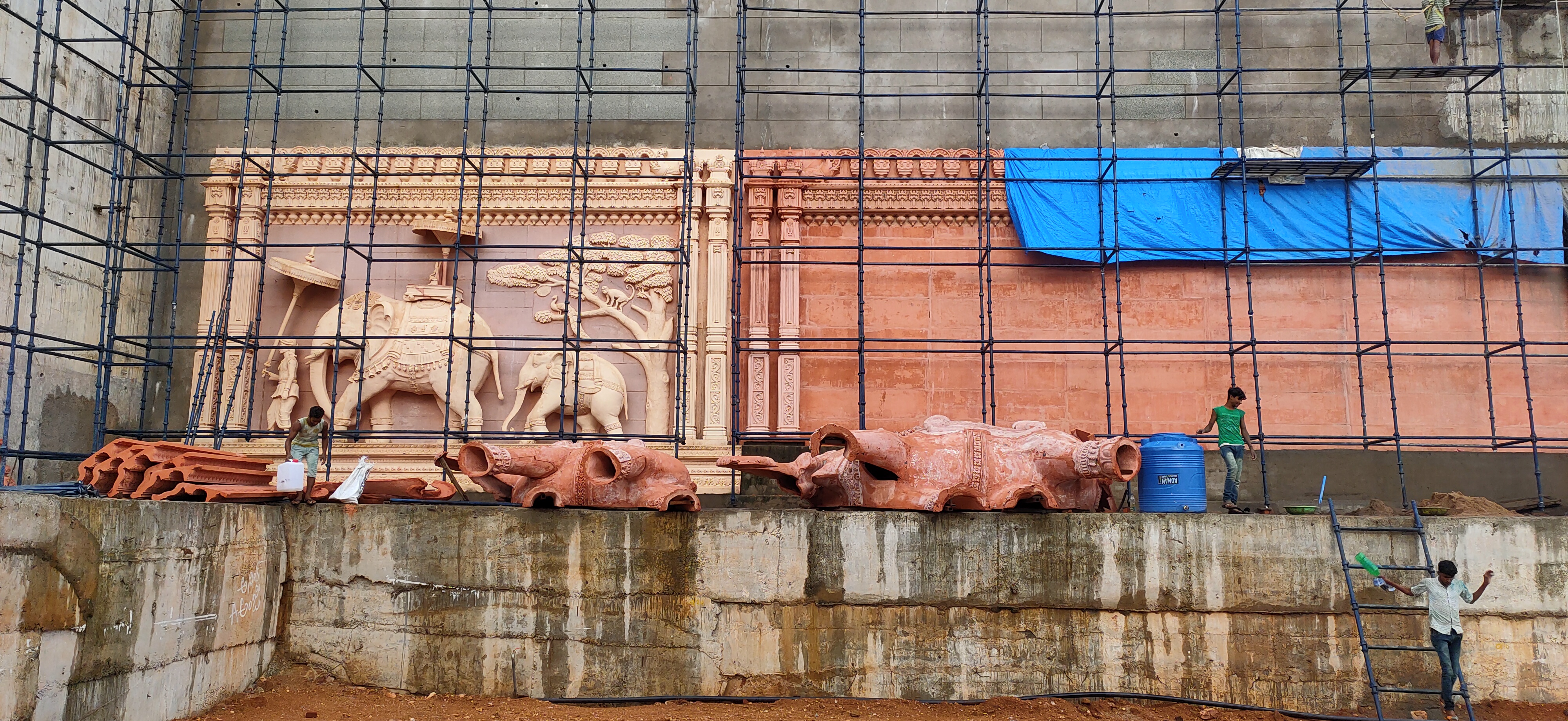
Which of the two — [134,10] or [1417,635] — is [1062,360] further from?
[134,10]

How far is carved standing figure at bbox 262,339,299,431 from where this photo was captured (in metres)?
12.5

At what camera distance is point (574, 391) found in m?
12.0

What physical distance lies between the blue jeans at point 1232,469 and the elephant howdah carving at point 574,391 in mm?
6351

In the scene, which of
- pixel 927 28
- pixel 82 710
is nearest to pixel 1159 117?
pixel 927 28

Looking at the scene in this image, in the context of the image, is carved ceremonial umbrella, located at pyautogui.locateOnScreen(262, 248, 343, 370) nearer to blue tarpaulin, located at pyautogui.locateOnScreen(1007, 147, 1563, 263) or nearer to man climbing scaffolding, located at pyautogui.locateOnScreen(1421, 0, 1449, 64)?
blue tarpaulin, located at pyautogui.locateOnScreen(1007, 147, 1563, 263)

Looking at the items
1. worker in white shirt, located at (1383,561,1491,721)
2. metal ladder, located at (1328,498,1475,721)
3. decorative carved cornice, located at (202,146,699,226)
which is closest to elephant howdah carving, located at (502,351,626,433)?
decorative carved cornice, located at (202,146,699,226)

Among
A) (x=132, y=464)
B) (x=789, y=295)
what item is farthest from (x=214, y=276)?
(x=789, y=295)

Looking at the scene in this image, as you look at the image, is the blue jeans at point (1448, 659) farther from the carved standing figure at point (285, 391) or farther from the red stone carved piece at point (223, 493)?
the carved standing figure at point (285, 391)

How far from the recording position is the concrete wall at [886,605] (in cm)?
816

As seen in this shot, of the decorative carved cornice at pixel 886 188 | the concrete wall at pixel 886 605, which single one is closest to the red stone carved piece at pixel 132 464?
the concrete wall at pixel 886 605

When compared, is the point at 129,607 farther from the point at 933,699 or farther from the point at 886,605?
the point at 933,699

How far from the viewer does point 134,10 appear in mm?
13070

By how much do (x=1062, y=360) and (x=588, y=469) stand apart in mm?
6445

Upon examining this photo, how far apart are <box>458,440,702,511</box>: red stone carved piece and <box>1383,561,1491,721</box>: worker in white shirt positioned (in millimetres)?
5359
